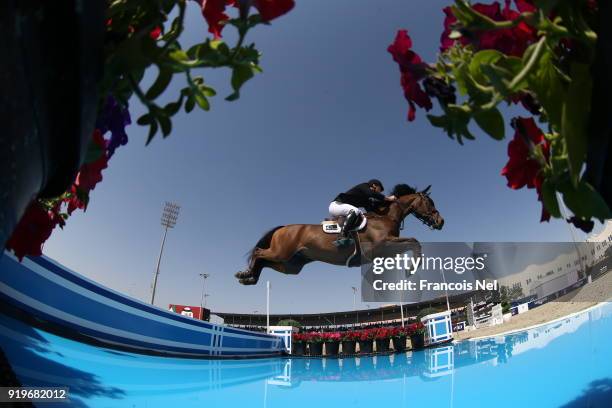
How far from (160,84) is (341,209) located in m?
2.91

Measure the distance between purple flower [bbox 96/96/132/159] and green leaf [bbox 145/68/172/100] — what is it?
0.56 feet

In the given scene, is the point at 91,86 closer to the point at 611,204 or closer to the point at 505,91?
the point at 505,91

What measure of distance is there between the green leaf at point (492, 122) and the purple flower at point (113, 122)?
1.90 ft

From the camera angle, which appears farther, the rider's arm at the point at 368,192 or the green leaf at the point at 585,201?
the rider's arm at the point at 368,192

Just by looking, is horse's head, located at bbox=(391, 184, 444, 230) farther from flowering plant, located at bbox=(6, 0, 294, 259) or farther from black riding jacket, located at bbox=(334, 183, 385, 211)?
flowering plant, located at bbox=(6, 0, 294, 259)

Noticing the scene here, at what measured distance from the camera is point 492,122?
1.43 feet

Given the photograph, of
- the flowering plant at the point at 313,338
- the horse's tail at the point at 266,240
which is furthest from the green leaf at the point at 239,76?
the flowering plant at the point at 313,338

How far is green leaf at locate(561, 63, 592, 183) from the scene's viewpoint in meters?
0.36

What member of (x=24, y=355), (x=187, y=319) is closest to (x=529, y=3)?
(x=24, y=355)

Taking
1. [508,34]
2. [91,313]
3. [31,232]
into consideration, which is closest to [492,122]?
[508,34]

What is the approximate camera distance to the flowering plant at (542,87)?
1.20 ft

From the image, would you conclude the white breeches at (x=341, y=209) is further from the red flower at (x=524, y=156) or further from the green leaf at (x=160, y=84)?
the green leaf at (x=160, y=84)

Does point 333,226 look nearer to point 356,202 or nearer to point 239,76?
point 356,202

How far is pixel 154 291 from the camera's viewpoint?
15102mm
